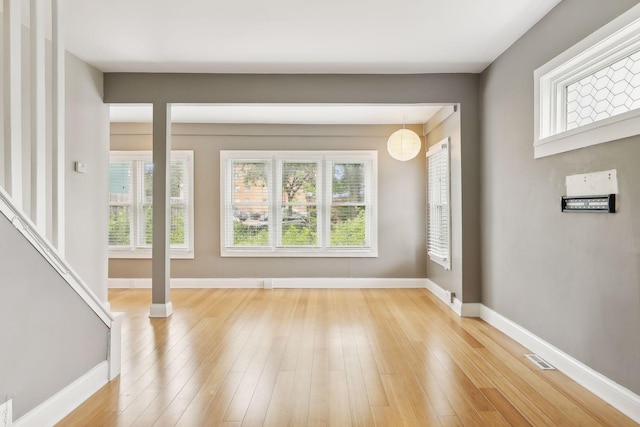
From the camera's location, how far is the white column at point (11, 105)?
6.20 ft

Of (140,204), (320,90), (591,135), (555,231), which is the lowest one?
(555,231)

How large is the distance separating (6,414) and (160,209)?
2745 mm

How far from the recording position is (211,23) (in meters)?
3.16

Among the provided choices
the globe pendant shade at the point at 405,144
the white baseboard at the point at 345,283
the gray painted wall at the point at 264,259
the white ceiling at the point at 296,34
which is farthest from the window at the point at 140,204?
the globe pendant shade at the point at 405,144

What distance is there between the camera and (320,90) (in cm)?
424

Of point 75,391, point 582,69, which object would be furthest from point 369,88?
point 75,391

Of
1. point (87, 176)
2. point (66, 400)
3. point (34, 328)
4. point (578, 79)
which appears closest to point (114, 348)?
point (66, 400)

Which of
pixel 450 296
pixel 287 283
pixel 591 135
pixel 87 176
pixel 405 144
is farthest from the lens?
pixel 287 283

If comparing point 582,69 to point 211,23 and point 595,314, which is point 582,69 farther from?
point 211,23

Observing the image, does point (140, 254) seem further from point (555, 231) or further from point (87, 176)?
point (555, 231)

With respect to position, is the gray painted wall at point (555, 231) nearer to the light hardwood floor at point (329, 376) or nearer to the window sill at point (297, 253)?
the light hardwood floor at point (329, 376)

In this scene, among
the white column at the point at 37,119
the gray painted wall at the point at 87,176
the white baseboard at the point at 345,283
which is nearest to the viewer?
the white column at the point at 37,119

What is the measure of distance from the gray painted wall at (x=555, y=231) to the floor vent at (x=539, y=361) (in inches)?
6.7

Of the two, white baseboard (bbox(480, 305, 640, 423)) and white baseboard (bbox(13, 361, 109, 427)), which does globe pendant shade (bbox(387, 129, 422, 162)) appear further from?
A: white baseboard (bbox(13, 361, 109, 427))
